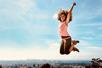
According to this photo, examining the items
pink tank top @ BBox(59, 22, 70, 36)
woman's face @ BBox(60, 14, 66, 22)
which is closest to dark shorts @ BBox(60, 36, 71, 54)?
pink tank top @ BBox(59, 22, 70, 36)

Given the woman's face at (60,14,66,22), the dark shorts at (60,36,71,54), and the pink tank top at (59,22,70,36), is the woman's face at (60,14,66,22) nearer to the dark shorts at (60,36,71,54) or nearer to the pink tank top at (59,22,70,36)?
the pink tank top at (59,22,70,36)

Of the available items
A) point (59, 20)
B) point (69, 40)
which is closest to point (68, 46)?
point (69, 40)

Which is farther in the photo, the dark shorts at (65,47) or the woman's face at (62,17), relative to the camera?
the woman's face at (62,17)

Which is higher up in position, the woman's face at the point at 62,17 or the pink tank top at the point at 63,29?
the woman's face at the point at 62,17

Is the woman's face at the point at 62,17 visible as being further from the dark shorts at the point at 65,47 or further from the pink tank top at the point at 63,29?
the dark shorts at the point at 65,47

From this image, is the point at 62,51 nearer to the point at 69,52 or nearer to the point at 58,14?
the point at 69,52

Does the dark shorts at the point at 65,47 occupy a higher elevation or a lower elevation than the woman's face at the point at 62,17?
lower

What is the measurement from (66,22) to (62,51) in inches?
55.8

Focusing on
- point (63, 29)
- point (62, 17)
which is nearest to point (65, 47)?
point (63, 29)

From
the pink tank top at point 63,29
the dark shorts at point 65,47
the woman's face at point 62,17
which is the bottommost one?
the dark shorts at point 65,47

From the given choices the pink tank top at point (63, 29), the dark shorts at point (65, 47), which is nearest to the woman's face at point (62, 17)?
the pink tank top at point (63, 29)

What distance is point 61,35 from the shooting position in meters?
14.7

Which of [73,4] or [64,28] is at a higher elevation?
[73,4]

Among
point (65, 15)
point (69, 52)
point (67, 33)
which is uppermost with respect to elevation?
point (65, 15)
